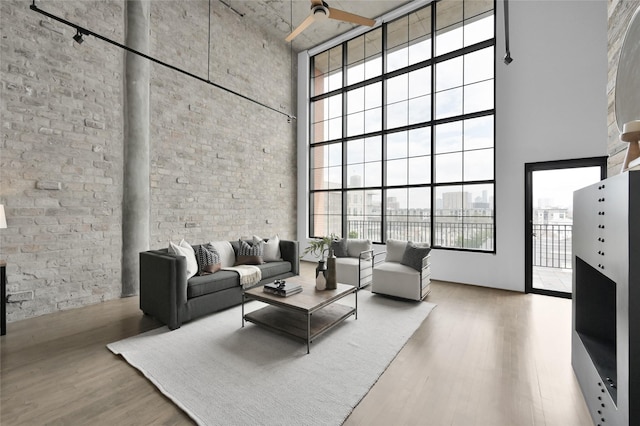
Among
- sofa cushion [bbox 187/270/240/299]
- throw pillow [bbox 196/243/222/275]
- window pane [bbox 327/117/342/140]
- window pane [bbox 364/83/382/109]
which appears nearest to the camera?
sofa cushion [bbox 187/270/240/299]

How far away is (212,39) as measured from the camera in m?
5.50

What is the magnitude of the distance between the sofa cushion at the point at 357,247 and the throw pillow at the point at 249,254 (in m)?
1.64

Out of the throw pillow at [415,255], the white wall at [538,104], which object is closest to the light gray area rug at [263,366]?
the throw pillow at [415,255]

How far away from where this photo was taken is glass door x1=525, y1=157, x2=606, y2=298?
172 inches

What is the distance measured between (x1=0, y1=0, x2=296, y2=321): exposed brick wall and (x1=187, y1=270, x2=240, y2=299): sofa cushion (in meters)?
1.71

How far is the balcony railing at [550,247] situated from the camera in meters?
4.50

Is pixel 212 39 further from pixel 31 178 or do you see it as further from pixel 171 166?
pixel 31 178

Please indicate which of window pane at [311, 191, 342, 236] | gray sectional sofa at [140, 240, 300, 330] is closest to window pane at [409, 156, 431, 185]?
window pane at [311, 191, 342, 236]

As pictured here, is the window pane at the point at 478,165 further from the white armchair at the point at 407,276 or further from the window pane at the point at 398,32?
the window pane at the point at 398,32

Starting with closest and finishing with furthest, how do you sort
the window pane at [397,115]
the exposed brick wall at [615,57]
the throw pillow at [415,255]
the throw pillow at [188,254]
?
the exposed brick wall at [615,57] → the throw pillow at [188,254] → the throw pillow at [415,255] → the window pane at [397,115]

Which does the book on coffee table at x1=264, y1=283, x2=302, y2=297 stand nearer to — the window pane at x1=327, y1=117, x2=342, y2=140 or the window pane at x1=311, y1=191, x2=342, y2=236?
the window pane at x1=311, y1=191, x2=342, y2=236

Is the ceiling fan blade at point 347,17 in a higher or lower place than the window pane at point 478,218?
higher

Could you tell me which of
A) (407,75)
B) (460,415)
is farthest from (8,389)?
(407,75)

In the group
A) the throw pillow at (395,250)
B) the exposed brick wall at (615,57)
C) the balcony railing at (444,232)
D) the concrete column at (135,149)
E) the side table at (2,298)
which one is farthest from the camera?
the balcony railing at (444,232)
